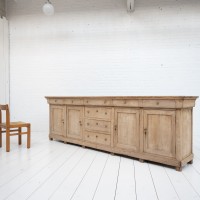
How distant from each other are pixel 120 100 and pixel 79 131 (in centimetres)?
128

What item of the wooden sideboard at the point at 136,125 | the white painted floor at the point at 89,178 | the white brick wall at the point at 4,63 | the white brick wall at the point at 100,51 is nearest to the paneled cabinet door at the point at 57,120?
the wooden sideboard at the point at 136,125

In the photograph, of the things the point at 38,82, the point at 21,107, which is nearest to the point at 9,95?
the point at 21,107

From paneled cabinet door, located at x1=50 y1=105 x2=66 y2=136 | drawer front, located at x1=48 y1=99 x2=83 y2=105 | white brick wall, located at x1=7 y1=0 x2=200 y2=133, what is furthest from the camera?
white brick wall, located at x1=7 y1=0 x2=200 y2=133

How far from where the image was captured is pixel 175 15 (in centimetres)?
532

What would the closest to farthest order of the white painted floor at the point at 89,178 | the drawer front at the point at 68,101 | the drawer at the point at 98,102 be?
the white painted floor at the point at 89,178
the drawer at the point at 98,102
the drawer front at the point at 68,101

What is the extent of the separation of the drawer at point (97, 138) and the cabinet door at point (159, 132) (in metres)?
0.82

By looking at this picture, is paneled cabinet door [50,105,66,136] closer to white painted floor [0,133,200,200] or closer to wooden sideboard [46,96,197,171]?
wooden sideboard [46,96,197,171]

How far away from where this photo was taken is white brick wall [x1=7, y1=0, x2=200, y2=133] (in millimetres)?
5273

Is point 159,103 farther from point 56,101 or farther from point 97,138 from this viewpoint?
point 56,101

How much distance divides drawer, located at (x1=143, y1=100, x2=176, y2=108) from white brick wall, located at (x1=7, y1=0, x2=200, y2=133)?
2.25 meters

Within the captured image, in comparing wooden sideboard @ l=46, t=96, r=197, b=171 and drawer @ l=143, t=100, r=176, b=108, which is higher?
drawer @ l=143, t=100, r=176, b=108

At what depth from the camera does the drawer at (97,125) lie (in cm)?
386

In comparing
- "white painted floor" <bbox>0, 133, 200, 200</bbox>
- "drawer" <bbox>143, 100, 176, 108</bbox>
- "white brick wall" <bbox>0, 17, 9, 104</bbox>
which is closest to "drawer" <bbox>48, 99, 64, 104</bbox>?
"white painted floor" <bbox>0, 133, 200, 200</bbox>

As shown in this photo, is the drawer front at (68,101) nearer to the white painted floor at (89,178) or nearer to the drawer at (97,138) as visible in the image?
the drawer at (97,138)
